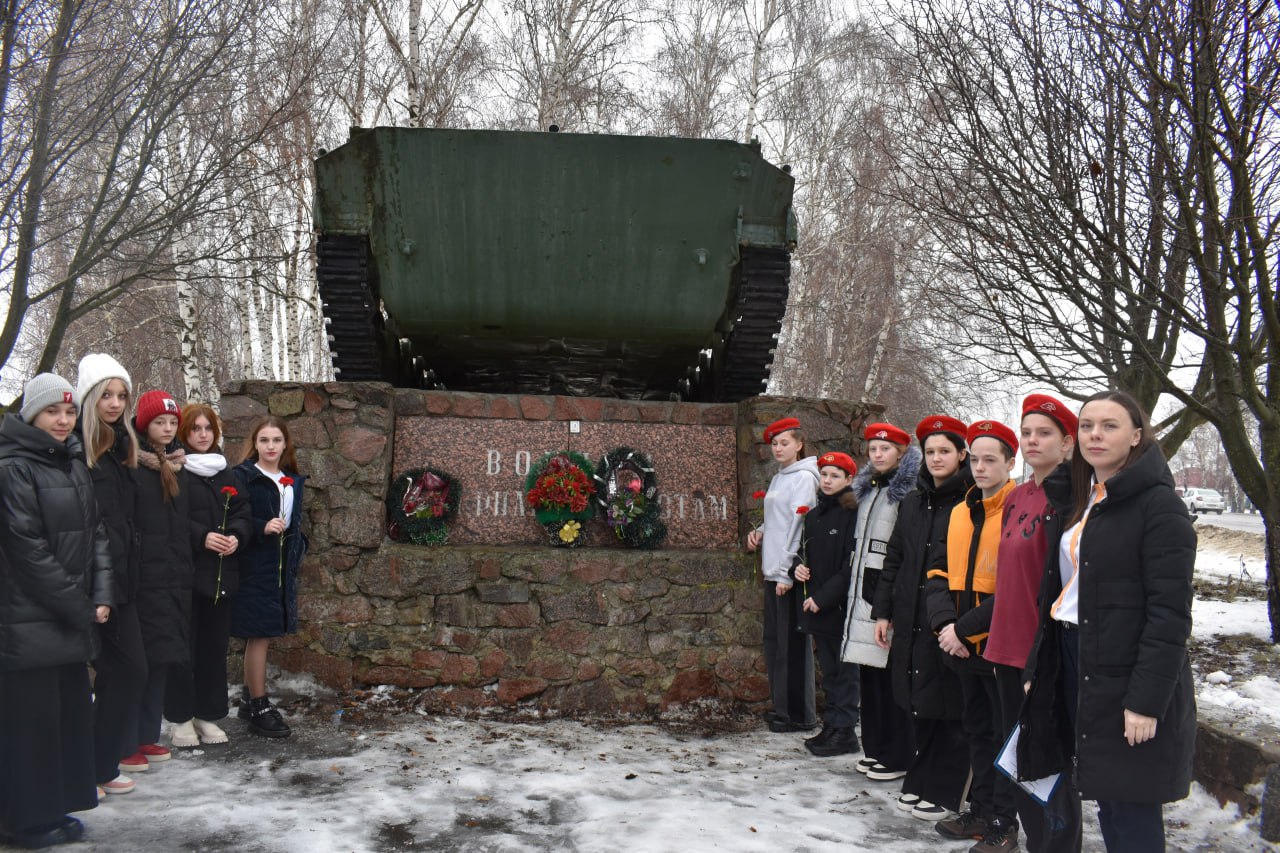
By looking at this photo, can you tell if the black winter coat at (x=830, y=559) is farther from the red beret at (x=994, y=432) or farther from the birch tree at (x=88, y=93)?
the birch tree at (x=88, y=93)

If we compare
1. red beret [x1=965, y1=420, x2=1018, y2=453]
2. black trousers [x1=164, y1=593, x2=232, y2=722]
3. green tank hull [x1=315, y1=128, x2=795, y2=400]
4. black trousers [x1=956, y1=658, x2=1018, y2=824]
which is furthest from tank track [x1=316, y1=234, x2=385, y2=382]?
black trousers [x1=956, y1=658, x2=1018, y2=824]

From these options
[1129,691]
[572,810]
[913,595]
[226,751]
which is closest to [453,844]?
[572,810]

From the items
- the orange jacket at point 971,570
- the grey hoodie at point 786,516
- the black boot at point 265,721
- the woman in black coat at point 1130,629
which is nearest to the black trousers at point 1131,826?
the woman in black coat at point 1130,629

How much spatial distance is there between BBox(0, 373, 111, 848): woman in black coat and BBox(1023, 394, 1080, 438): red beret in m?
3.04

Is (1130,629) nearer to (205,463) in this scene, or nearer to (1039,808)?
(1039,808)

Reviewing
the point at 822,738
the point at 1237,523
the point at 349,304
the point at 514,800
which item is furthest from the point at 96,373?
the point at 1237,523

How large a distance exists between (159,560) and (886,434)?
2953 mm

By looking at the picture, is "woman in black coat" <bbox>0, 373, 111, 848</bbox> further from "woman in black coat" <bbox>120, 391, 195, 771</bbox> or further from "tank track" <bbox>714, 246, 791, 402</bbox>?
"tank track" <bbox>714, 246, 791, 402</bbox>

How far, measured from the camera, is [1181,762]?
101 inches

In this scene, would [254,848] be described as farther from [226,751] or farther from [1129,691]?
[1129,691]

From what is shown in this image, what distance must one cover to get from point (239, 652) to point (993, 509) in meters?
3.73

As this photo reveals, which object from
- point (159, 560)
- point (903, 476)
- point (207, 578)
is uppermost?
point (903, 476)

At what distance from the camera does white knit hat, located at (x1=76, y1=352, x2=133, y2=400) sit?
11.8 ft

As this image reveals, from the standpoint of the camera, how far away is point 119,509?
144 inches
